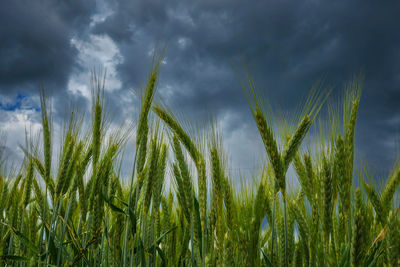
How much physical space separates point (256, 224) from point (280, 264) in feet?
1.06

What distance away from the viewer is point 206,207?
2281 millimetres

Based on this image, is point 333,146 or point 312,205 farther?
point 312,205

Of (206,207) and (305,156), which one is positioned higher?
(305,156)

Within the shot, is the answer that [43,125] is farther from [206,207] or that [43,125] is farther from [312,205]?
[312,205]

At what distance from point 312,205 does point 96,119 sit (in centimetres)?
196

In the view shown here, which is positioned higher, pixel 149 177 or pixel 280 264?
pixel 149 177

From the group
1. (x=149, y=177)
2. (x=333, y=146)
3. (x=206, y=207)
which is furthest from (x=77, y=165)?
(x=333, y=146)

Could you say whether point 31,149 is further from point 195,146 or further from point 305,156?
point 305,156

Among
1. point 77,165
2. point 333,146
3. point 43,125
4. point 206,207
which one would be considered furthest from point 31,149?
point 333,146

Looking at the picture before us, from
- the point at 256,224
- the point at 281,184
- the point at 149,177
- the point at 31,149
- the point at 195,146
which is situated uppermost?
the point at 31,149

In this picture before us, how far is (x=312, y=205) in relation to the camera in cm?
254

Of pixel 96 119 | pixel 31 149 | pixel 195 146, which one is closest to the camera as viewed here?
pixel 195 146

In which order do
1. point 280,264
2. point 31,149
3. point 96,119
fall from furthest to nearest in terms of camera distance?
1. point 31,149
2. point 96,119
3. point 280,264

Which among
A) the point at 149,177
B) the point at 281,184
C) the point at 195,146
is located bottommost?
the point at 281,184
